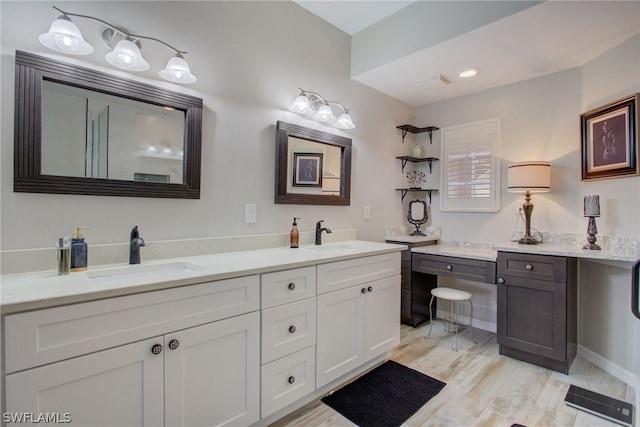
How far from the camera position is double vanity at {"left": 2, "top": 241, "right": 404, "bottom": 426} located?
0.98m

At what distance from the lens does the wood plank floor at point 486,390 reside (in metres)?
1.70

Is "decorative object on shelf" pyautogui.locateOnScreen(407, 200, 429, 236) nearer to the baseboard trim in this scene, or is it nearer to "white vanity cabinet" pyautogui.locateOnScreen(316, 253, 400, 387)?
"white vanity cabinet" pyautogui.locateOnScreen(316, 253, 400, 387)

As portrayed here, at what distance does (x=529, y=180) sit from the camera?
8.18 feet

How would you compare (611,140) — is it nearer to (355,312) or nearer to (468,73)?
(468,73)

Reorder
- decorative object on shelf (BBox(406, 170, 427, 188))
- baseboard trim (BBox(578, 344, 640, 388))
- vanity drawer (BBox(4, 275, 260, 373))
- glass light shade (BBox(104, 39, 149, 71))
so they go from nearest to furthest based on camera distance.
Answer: vanity drawer (BBox(4, 275, 260, 373)) < glass light shade (BBox(104, 39, 149, 71)) < baseboard trim (BBox(578, 344, 640, 388)) < decorative object on shelf (BBox(406, 170, 427, 188))

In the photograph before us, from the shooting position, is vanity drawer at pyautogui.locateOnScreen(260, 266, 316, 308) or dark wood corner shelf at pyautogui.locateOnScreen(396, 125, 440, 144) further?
dark wood corner shelf at pyautogui.locateOnScreen(396, 125, 440, 144)

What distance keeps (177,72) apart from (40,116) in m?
0.65

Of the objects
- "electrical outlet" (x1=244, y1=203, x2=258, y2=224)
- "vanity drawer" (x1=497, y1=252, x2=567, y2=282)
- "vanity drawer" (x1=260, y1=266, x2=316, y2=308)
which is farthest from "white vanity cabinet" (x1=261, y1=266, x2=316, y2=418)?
"vanity drawer" (x1=497, y1=252, x2=567, y2=282)

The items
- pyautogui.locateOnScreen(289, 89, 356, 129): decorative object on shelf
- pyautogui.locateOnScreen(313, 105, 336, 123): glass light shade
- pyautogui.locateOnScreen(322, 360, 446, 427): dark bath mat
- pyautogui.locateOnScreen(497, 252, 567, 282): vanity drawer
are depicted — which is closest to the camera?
pyautogui.locateOnScreen(322, 360, 446, 427): dark bath mat

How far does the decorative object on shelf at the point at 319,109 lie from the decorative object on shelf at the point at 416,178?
1.23 m

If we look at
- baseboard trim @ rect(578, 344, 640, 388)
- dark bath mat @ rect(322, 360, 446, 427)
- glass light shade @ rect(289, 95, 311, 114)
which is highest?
glass light shade @ rect(289, 95, 311, 114)

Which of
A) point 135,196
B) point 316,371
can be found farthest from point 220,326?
point 135,196

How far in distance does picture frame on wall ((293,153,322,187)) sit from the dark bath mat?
149 centimetres

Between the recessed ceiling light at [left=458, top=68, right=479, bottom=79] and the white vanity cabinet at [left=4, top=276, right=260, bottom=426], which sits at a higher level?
the recessed ceiling light at [left=458, top=68, right=479, bottom=79]
